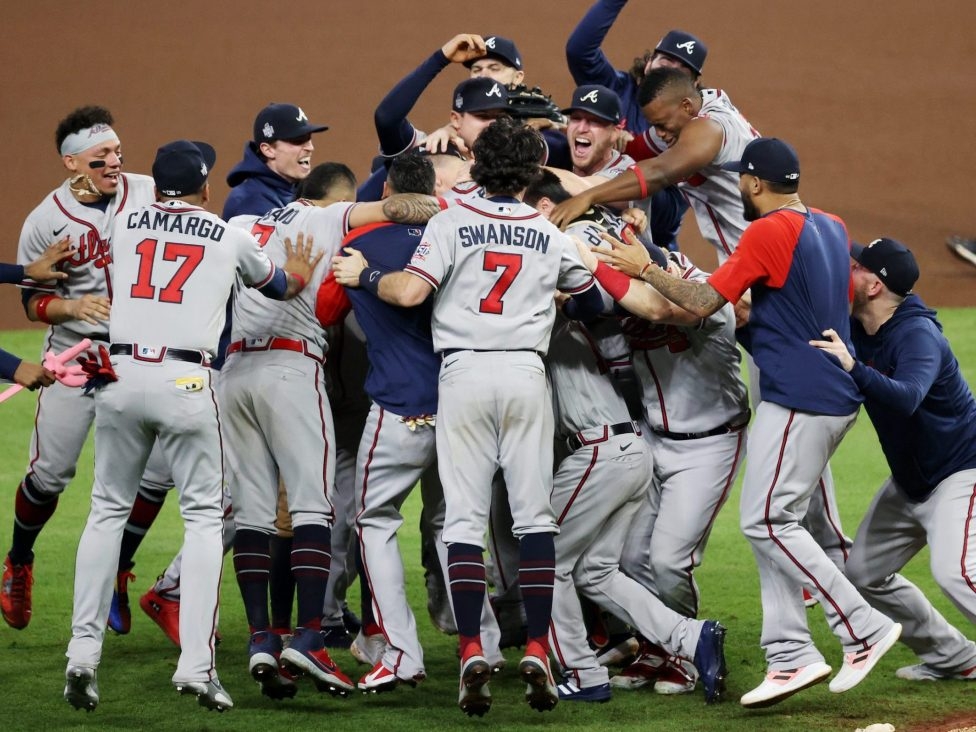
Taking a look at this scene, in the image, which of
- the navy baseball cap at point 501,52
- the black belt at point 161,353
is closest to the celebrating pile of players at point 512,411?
the black belt at point 161,353

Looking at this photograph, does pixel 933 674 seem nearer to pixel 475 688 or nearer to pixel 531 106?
pixel 475 688

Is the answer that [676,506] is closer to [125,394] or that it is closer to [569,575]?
[569,575]

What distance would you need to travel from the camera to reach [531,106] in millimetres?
5750

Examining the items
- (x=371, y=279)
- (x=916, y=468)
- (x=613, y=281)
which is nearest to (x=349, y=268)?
(x=371, y=279)

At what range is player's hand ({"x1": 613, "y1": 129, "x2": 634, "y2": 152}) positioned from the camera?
19.2 feet

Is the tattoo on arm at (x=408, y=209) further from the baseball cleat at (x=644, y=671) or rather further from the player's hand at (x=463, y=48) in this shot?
the baseball cleat at (x=644, y=671)

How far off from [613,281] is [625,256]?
0.44ft

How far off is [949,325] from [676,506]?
8.52 meters

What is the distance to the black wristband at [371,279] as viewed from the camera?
4.73m

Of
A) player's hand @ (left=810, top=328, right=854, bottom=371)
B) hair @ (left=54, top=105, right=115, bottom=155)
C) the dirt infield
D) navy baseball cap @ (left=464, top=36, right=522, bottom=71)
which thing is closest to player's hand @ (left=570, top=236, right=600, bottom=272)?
player's hand @ (left=810, top=328, right=854, bottom=371)

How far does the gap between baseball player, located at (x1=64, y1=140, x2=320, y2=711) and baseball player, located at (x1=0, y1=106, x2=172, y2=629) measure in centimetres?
115

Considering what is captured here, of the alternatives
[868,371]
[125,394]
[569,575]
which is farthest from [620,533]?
[125,394]

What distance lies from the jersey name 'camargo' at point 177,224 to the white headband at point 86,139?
134 centimetres

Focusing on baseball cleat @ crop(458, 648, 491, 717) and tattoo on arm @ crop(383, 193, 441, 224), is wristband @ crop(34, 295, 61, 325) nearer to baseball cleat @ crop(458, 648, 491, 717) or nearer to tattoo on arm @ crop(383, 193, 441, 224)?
tattoo on arm @ crop(383, 193, 441, 224)
